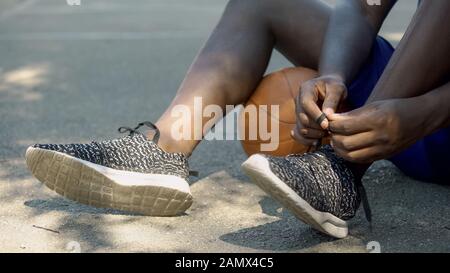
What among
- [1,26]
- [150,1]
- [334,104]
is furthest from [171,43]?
[334,104]

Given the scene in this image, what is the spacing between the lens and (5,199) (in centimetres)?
337

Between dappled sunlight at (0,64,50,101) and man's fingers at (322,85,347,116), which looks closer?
man's fingers at (322,85,347,116)

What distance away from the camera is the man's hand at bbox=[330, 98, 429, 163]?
2611 millimetres

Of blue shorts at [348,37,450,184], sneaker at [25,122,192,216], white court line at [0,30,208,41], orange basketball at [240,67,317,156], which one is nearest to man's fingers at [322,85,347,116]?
blue shorts at [348,37,450,184]

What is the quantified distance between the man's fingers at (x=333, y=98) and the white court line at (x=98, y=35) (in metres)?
4.47

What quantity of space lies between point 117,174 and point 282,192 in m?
0.62

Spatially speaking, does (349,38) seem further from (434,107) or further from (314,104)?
(434,107)

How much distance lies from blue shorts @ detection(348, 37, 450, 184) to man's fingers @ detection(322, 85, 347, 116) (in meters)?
0.27

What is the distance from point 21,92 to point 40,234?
2503 mm

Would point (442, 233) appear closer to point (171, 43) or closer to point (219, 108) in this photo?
point (219, 108)

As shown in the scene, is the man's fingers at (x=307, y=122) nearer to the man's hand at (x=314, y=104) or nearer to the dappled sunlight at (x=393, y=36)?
the man's hand at (x=314, y=104)

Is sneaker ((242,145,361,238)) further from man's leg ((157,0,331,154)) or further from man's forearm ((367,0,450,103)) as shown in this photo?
man's leg ((157,0,331,154))

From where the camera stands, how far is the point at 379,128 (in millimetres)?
2607

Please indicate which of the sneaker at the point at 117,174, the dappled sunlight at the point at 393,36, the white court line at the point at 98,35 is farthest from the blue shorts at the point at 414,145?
the white court line at the point at 98,35
